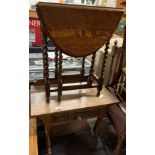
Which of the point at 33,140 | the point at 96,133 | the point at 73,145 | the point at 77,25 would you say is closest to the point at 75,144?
the point at 73,145

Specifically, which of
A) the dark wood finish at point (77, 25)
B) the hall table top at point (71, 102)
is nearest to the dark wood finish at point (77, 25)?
the dark wood finish at point (77, 25)

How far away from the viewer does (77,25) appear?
96 cm

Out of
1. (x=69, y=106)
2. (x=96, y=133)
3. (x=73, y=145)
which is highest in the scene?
(x=69, y=106)

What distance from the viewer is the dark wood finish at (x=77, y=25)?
88 centimetres

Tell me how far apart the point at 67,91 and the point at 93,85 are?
211mm

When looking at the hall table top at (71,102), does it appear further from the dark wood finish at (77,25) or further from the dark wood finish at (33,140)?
the dark wood finish at (77,25)

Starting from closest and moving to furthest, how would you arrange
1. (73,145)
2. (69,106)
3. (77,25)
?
(77,25), (69,106), (73,145)

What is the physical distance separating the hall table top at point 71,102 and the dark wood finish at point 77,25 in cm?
36

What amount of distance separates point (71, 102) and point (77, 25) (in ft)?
1.79

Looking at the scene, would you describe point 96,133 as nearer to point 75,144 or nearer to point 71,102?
point 75,144
